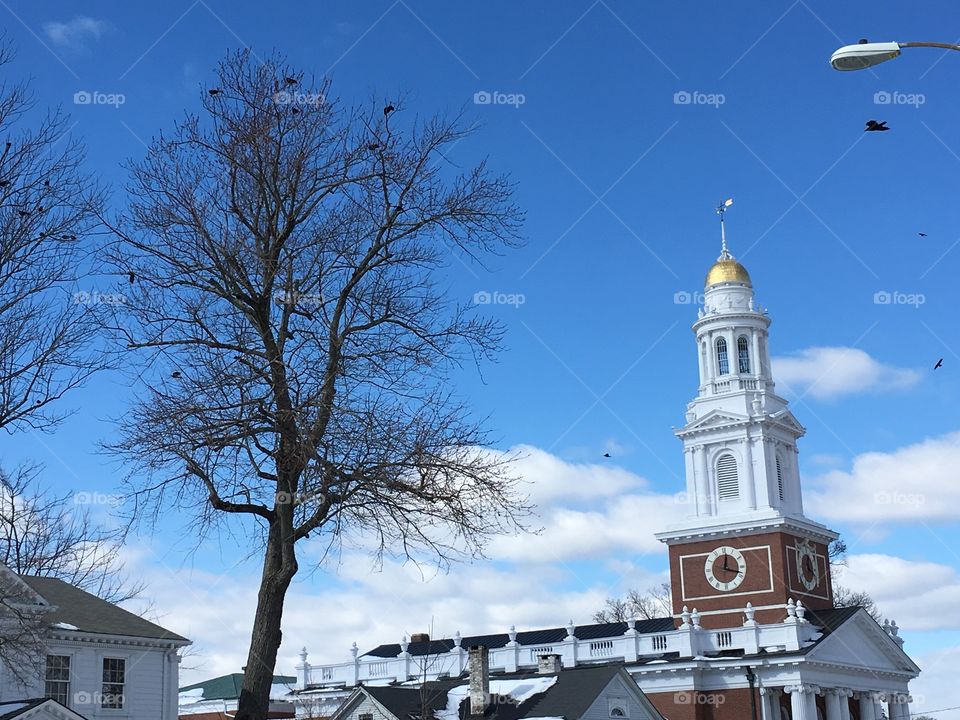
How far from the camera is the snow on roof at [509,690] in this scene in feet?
136

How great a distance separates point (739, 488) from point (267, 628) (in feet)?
149

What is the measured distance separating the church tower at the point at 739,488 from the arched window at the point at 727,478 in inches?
1.9

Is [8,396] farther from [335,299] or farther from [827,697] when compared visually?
[827,697]

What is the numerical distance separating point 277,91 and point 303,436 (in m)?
5.30

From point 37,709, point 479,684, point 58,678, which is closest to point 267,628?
point 37,709

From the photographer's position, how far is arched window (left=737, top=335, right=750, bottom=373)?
6259 cm

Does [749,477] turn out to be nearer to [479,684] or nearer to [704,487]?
[704,487]

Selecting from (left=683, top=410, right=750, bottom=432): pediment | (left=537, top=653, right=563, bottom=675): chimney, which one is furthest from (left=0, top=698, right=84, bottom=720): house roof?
A: (left=683, top=410, right=750, bottom=432): pediment

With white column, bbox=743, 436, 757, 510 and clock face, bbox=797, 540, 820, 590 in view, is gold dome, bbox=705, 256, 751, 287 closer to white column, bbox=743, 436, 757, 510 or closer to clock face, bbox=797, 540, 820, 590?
white column, bbox=743, 436, 757, 510

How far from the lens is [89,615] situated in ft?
127

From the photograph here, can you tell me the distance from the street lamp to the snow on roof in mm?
30859

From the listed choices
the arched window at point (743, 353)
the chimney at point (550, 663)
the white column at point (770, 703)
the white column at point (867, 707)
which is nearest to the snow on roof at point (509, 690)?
the chimney at point (550, 663)

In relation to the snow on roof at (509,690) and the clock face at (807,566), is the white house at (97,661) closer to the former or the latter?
the snow on roof at (509,690)

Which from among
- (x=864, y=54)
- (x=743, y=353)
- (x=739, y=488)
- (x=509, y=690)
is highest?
(x=743, y=353)
